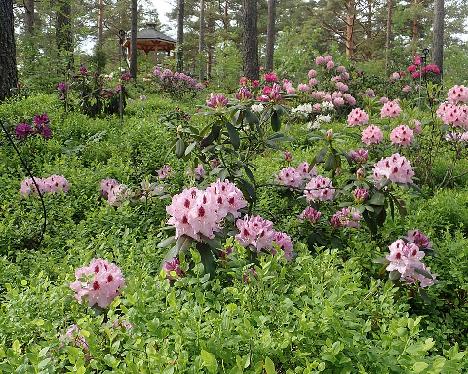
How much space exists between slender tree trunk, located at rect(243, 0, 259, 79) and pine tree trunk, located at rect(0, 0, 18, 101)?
238 inches

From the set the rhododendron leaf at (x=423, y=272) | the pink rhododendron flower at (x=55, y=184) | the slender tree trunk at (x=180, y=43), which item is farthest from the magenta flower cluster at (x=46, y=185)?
the slender tree trunk at (x=180, y=43)

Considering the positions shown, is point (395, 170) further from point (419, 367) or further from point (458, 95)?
point (458, 95)

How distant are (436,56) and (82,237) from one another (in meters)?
12.9

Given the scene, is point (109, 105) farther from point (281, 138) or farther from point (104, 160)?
point (281, 138)

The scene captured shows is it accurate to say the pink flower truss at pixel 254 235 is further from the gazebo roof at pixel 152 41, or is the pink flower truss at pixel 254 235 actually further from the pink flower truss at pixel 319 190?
the gazebo roof at pixel 152 41

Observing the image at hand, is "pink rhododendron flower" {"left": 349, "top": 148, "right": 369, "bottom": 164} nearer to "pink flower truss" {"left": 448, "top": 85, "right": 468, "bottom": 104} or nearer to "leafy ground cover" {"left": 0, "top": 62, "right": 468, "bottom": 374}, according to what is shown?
"leafy ground cover" {"left": 0, "top": 62, "right": 468, "bottom": 374}

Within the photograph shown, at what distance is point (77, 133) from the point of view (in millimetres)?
6348

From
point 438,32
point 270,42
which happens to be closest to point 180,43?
point 270,42

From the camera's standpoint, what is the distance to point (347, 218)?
11.0 feet

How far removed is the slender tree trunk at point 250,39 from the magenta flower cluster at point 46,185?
8850 mm

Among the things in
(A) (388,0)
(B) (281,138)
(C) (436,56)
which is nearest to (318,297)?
(B) (281,138)

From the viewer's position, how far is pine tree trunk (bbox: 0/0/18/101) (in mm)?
7328

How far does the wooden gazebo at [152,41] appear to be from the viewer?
25.2m

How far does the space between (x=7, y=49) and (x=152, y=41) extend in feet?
62.6
